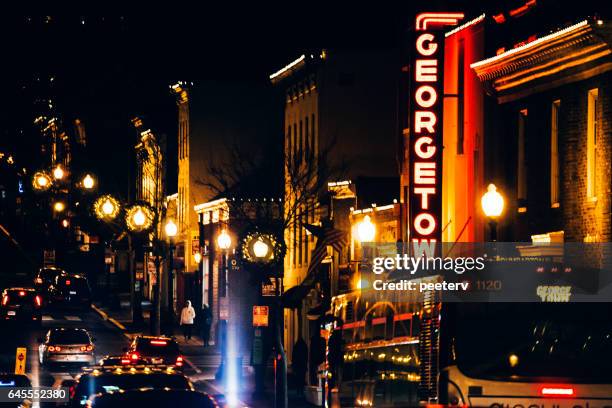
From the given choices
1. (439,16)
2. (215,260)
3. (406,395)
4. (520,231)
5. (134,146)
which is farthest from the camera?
(134,146)

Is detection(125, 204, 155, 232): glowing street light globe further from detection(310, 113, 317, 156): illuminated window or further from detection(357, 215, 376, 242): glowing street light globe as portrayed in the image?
detection(357, 215, 376, 242): glowing street light globe

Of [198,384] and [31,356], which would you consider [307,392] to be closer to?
[198,384]

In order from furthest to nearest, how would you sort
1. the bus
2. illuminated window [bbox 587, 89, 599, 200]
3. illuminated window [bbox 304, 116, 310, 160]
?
illuminated window [bbox 304, 116, 310, 160], illuminated window [bbox 587, 89, 599, 200], the bus

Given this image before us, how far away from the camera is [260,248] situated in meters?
45.2

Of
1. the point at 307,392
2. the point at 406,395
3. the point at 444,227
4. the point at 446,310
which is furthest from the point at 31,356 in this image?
the point at 446,310

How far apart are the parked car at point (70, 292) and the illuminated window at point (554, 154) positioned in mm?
52922

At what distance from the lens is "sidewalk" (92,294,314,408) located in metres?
46.0

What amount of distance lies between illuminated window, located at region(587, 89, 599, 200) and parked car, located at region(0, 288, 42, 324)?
43.6 meters

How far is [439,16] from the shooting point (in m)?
41.3

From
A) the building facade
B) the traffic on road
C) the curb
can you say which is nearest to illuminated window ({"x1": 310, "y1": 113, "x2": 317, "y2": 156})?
the building facade

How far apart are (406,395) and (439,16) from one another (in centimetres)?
1853

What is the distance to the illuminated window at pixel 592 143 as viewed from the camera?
3117 cm

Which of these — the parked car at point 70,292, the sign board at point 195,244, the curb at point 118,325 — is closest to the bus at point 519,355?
the curb at point 118,325

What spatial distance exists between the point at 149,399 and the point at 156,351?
29563 mm
